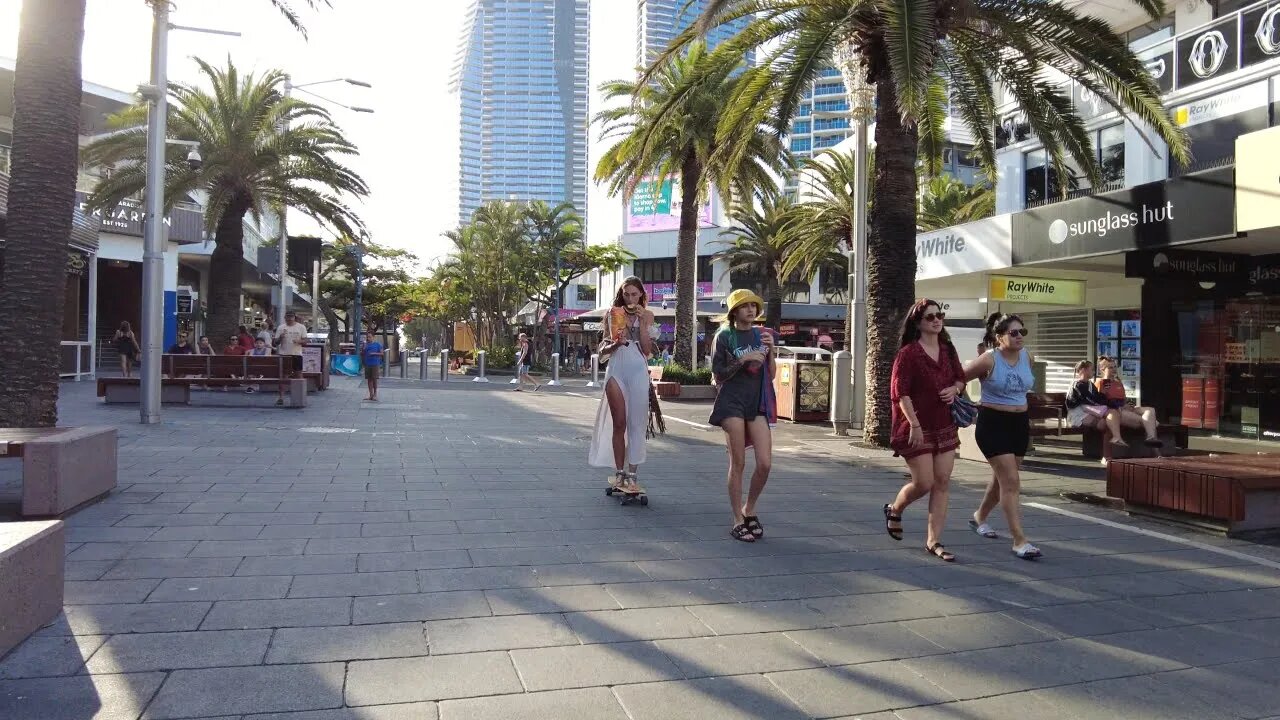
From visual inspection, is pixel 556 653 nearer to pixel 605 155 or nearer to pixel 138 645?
pixel 138 645

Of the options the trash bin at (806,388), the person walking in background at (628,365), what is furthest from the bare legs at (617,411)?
the trash bin at (806,388)

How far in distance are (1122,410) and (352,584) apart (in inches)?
351

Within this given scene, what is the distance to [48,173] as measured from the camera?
8133 mm

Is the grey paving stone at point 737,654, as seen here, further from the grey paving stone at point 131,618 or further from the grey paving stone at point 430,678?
the grey paving stone at point 131,618

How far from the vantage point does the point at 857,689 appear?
10.9 ft

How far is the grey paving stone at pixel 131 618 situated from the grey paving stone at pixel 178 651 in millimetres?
103

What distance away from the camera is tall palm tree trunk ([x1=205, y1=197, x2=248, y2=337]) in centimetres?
2025

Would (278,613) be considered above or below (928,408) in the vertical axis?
below

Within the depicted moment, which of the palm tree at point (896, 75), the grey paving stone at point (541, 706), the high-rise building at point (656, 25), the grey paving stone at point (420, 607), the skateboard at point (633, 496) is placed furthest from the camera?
the high-rise building at point (656, 25)

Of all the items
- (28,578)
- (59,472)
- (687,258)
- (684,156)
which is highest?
(684,156)

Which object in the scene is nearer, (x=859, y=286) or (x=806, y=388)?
(x=859, y=286)

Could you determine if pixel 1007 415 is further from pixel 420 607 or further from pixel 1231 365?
pixel 1231 365

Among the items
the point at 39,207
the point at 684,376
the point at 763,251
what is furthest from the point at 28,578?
the point at 763,251

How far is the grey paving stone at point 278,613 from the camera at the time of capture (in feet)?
12.5
